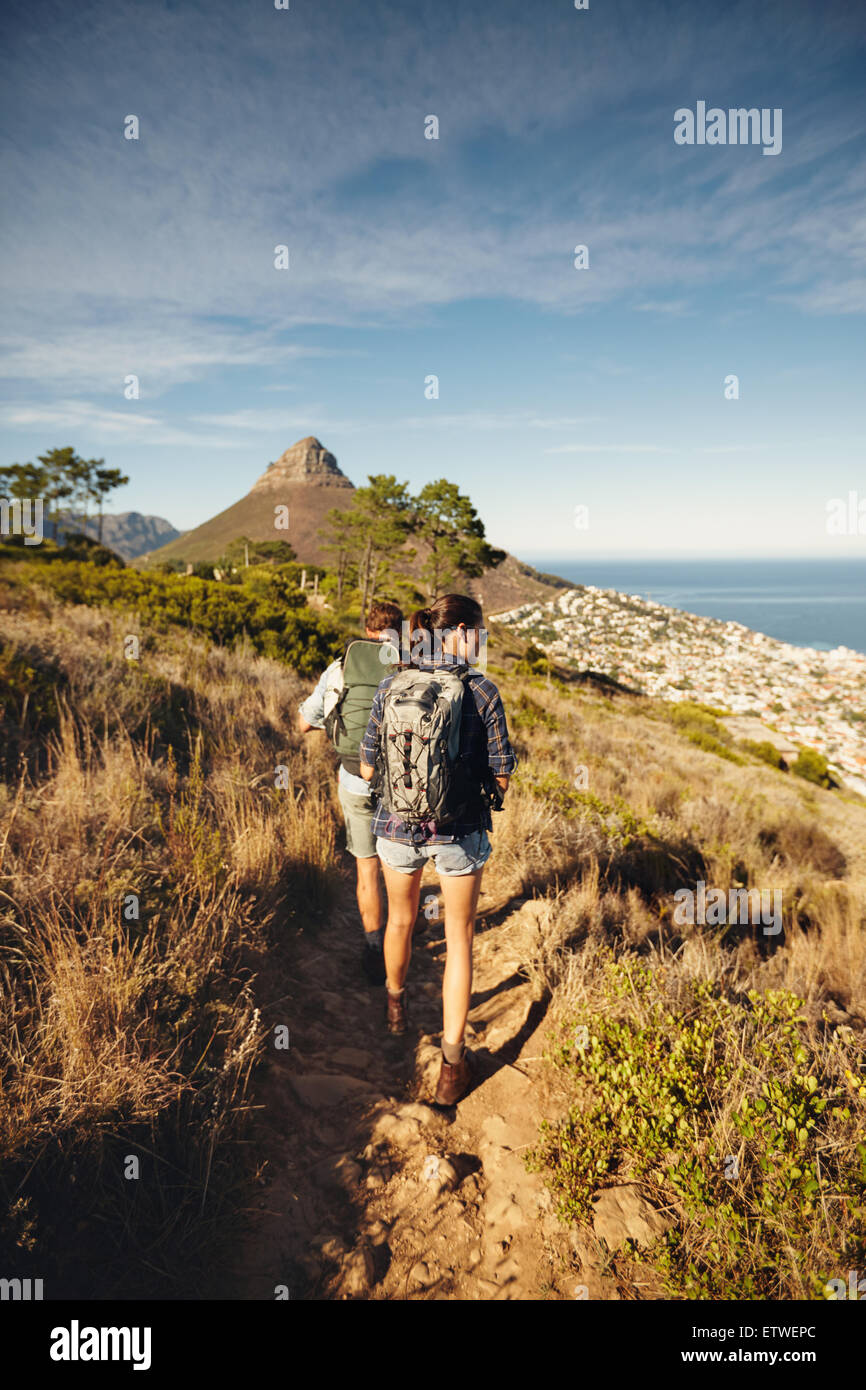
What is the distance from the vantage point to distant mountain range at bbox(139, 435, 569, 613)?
3351 inches

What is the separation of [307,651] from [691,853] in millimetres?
6608

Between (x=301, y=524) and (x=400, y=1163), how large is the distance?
12762 cm

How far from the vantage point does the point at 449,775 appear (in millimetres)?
2182

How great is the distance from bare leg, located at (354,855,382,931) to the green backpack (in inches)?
23.6

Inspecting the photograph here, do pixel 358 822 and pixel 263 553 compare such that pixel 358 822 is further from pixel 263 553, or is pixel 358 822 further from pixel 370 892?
pixel 263 553

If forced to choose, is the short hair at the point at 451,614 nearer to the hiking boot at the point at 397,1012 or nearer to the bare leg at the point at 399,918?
the bare leg at the point at 399,918

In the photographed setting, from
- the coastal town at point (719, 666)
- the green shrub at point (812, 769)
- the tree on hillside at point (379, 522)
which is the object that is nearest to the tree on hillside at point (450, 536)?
the tree on hillside at point (379, 522)

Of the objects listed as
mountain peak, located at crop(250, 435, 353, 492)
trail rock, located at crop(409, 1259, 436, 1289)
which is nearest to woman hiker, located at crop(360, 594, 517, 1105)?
trail rock, located at crop(409, 1259, 436, 1289)

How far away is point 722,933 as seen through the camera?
3.93m

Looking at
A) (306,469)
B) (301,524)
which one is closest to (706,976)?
(301,524)

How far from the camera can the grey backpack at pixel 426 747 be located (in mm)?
2156

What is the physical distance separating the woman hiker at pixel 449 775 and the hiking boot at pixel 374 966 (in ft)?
3.05

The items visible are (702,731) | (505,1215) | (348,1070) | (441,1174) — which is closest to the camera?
(505,1215)
